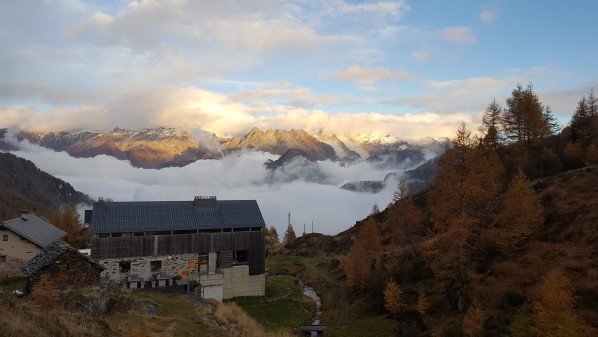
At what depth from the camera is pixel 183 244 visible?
1962 inches

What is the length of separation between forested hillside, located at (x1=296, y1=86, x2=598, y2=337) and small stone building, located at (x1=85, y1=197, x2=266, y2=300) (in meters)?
13.2

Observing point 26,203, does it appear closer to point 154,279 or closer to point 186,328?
point 154,279

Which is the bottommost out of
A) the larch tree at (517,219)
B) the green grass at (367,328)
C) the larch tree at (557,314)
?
the green grass at (367,328)

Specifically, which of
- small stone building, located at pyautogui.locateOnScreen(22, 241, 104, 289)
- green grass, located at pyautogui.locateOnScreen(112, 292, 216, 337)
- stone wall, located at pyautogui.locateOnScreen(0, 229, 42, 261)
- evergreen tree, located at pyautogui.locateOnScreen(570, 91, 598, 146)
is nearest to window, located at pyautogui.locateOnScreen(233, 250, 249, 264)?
green grass, located at pyautogui.locateOnScreen(112, 292, 216, 337)

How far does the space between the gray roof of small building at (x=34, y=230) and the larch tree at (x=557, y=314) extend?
53344 mm

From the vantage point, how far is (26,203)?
188875 millimetres

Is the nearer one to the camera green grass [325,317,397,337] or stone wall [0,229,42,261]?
green grass [325,317,397,337]

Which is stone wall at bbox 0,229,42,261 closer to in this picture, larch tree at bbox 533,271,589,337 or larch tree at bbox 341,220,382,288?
larch tree at bbox 341,220,382,288

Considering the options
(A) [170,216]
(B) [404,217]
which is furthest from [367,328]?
(A) [170,216]

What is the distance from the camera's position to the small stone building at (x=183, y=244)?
47.0 metres

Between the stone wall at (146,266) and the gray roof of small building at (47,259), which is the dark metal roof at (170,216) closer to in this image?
the stone wall at (146,266)

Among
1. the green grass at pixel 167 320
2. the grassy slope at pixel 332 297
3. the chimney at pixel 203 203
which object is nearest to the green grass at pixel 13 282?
the green grass at pixel 167 320

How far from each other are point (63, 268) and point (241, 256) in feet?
76.7

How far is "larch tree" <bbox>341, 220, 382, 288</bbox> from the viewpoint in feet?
172
